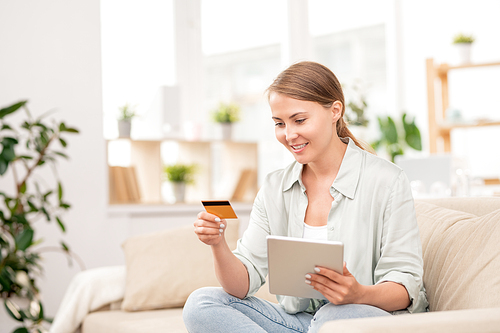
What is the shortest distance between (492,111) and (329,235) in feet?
13.5

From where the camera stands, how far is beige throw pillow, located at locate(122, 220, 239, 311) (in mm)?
2178

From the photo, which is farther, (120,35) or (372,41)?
(372,41)

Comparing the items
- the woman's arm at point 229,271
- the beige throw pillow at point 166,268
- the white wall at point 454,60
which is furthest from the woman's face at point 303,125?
the white wall at point 454,60

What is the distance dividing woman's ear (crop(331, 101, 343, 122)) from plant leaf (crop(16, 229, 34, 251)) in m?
1.68

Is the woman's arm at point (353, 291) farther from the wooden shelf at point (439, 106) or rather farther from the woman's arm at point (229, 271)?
the wooden shelf at point (439, 106)

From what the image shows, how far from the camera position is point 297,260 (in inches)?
49.0


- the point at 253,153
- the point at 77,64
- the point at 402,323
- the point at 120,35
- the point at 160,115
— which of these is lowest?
the point at 402,323

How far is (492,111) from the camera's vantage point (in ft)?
16.4

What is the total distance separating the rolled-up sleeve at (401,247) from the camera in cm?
132

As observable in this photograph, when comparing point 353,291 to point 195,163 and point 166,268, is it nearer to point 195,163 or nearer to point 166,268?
point 166,268

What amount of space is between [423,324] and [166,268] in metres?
1.42

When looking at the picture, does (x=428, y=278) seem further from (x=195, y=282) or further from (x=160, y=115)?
(x=160, y=115)

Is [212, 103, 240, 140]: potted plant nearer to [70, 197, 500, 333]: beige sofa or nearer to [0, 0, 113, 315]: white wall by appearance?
[0, 0, 113, 315]: white wall

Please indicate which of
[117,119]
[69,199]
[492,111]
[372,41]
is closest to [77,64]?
[117,119]
